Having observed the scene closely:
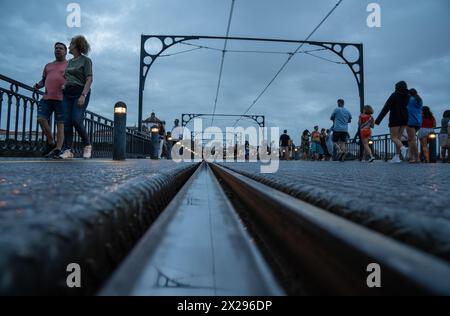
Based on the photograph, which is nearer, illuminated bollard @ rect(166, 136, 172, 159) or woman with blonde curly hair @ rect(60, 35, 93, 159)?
woman with blonde curly hair @ rect(60, 35, 93, 159)

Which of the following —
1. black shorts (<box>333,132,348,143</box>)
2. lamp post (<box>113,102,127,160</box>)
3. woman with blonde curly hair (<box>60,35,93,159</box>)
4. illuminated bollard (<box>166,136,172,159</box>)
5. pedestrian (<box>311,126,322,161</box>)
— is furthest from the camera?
illuminated bollard (<box>166,136,172,159</box>)

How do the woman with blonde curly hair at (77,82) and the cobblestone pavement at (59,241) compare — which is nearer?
the cobblestone pavement at (59,241)

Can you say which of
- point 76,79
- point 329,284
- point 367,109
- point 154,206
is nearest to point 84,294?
point 329,284

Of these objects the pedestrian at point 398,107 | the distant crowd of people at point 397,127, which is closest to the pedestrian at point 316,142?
the distant crowd of people at point 397,127

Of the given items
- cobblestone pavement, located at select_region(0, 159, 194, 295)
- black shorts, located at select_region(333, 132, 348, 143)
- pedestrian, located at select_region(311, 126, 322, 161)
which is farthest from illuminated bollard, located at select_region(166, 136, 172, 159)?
cobblestone pavement, located at select_region(0, 159, 194, 295)

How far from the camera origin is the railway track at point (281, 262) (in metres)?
0.28

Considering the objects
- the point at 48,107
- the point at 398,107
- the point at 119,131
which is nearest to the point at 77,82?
the point at 48,107

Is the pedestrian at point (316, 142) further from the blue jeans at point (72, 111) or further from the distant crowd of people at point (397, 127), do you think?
the blue jeans at point (72, 111)

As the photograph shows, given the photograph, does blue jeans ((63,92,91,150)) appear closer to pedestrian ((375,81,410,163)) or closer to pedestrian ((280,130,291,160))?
pedestrian ((375,81,410,163))

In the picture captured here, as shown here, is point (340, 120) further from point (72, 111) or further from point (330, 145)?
point (72, 111)

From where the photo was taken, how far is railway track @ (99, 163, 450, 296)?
28 centimetres

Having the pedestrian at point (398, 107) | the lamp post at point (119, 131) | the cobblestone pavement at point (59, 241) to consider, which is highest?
the pedestrian at point (398, 107)
